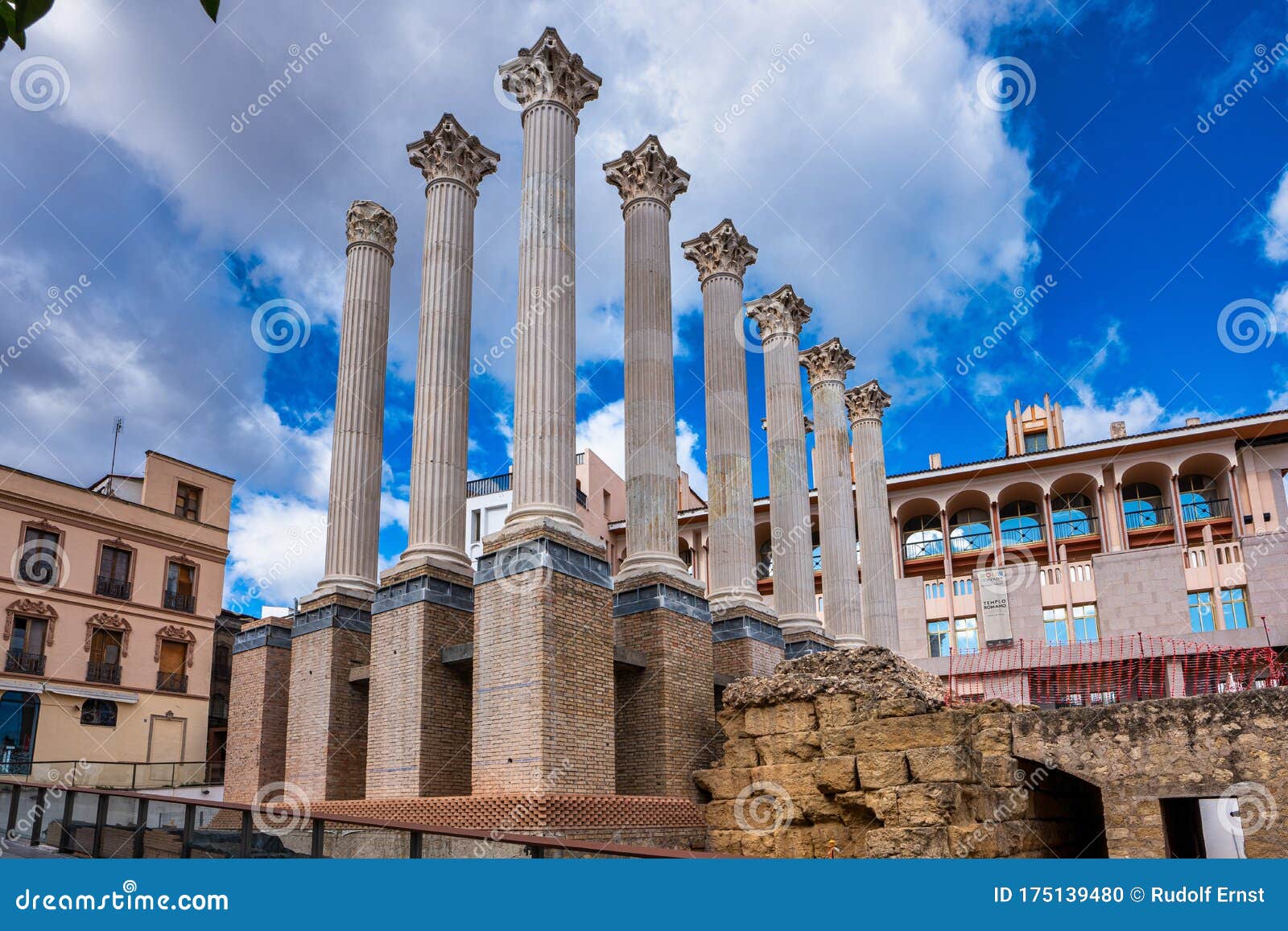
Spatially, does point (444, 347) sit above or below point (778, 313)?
below

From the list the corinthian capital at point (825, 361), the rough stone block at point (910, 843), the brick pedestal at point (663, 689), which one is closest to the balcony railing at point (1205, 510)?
the corinthian capital at point (825, 361)

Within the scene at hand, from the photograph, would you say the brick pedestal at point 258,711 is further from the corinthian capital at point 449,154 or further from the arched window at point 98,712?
the arched window at point 98,712

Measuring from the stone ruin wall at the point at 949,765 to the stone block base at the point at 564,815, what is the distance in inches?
37.4

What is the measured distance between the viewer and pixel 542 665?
49.1 feet

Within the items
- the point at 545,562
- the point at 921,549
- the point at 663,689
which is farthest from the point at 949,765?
the point at 921,549

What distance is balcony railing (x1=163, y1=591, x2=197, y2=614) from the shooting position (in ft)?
117

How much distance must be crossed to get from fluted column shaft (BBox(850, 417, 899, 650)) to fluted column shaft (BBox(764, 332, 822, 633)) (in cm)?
424

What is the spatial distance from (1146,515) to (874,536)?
20.8 meters

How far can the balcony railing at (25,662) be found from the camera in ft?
99.2

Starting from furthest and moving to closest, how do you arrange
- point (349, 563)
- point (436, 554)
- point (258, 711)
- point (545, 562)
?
point (258, 711), point (349, 563), point (436, 554), point (545, 562)

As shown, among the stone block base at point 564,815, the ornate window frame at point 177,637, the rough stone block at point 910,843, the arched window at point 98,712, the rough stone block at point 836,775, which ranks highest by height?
the ornate window frame at point 177,637

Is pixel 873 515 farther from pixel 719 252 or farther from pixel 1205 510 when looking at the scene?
pixel 1205 510

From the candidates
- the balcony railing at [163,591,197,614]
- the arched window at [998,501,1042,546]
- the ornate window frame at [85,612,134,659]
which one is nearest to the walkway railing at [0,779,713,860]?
the ornate window frame at [85,612,134,659]

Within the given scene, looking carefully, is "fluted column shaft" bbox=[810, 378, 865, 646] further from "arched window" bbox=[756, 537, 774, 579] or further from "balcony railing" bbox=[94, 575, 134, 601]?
"balcony railing" bbox=[94, 575, 134, 601]
